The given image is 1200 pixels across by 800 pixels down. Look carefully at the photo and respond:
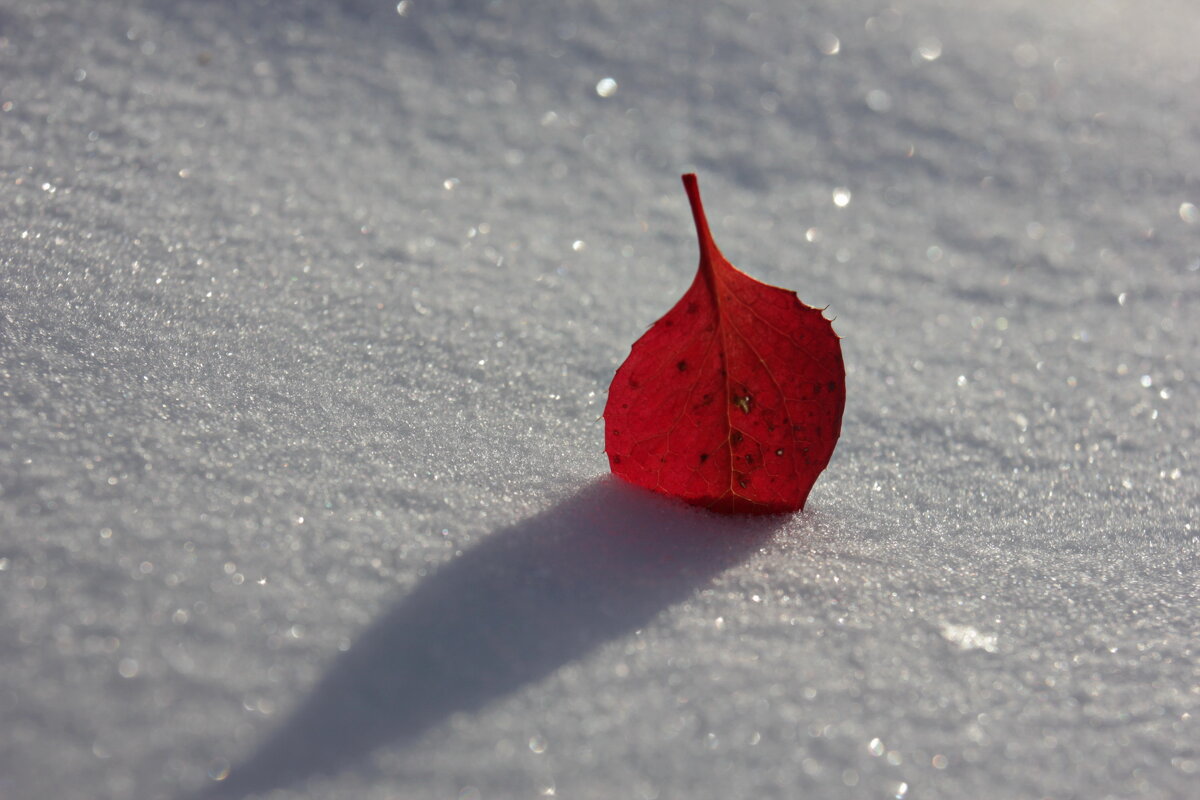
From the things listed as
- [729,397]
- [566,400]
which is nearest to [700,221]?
[729,397]

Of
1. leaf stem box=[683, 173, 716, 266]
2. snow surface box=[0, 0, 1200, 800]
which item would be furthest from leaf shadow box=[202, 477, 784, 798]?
leaf stem box=[683, 173, 716, 266]

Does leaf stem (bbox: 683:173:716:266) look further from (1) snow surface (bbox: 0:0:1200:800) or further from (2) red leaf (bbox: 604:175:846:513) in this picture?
(1) snow surface (bbox: 0:0:1200:800)

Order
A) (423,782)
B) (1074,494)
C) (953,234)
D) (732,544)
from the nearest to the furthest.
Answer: (423,782)
(732,544)
(1074,494)
(953,234)

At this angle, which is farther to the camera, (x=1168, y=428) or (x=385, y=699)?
(x=1168, y=428)

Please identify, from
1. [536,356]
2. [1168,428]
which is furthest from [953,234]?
[536,356]

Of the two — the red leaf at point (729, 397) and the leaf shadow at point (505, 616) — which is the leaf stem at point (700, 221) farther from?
the leaf shadow at point (505, 616)

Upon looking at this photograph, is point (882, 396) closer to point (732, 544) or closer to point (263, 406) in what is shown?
point (732, 544)

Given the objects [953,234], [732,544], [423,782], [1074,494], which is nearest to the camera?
[423,782]

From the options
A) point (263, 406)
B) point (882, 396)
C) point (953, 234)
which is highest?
point (953, 234)

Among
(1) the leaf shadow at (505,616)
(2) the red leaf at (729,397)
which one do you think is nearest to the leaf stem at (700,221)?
(2) the red leaf at (729,397)
